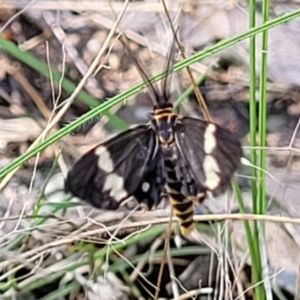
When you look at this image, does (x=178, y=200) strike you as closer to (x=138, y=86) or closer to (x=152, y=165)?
(x=152, y=165)

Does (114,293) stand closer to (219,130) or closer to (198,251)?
(198,251)

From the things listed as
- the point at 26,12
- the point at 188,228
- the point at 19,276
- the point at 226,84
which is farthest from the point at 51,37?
the point at 188,228

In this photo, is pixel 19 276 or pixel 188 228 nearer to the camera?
pixel 188 228

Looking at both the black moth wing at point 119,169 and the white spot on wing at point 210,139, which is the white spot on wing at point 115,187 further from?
the white spot on wing at point 210,139

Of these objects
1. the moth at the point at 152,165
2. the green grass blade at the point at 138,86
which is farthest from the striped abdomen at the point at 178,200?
the green grass blade at the point at 138,86

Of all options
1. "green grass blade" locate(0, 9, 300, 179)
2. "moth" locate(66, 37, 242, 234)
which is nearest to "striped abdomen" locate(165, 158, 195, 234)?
"moth" locate(66, 37, 242, 234)

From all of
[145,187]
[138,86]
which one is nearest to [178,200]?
[145,187]

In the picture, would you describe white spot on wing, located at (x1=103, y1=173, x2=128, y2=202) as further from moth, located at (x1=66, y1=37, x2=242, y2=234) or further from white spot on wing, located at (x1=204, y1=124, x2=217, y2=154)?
white spot on wing, located at (x1=204, y1=124, x2=217, y2=154)

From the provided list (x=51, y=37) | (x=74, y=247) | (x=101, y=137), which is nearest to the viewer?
(x=74, y=247)
